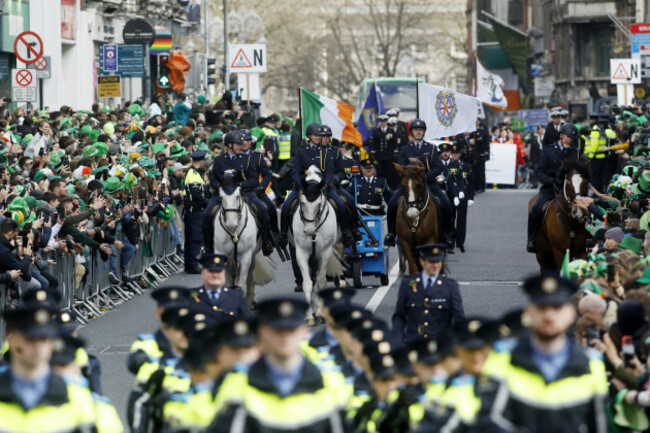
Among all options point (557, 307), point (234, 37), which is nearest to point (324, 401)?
point (557, 307)

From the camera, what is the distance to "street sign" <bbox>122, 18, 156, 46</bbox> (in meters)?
44.2

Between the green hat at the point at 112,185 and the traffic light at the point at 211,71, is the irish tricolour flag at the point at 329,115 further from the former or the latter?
the traffic light at the point at 211,71

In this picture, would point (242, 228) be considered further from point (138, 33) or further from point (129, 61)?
point (138, 33)

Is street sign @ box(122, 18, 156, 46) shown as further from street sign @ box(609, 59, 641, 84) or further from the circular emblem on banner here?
the circular emblem on banner

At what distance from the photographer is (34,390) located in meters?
7.76

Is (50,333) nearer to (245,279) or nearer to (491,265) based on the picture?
(245,279)

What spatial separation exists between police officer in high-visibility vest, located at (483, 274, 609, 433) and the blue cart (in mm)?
13958

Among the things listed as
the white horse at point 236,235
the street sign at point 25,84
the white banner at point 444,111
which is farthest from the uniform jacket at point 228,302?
the white banner at point 444,111

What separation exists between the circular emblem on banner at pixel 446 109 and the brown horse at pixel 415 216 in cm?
742

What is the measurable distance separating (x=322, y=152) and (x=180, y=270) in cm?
666

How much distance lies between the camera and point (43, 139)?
84.6 ft

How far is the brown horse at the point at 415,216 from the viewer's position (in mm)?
20344

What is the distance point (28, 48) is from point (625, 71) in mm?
19946

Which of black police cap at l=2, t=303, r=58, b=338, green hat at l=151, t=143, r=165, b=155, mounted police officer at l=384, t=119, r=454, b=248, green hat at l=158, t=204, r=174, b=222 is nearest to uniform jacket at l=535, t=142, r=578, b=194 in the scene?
mounted police officer at l=384, t=119, r=454, b=248
